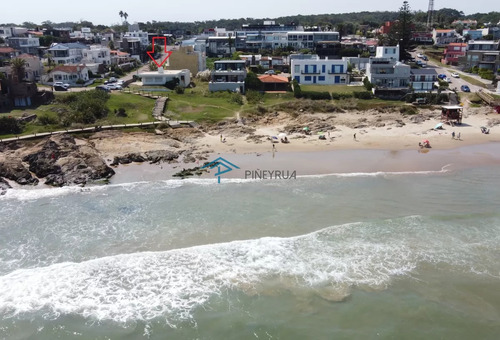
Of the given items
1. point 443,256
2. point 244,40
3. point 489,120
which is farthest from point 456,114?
point 244,40

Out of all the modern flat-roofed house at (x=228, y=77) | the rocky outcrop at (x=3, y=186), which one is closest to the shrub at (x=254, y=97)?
the modern flat-roofed house at (x=228, y=77)

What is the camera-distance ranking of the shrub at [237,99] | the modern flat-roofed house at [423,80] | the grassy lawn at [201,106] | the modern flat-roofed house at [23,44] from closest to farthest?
the grassy lawn at [201,106]
the shrub at [237,99]
the modern flat-roofed house at [423,80]
the modern flat-roofed house at [23,44]

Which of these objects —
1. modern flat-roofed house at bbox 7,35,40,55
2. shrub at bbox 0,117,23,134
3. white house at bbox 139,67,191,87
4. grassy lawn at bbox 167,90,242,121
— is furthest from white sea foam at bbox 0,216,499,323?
modern flat-roofed house at bbox 7,35,40,55

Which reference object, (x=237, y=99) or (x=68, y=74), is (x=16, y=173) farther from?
(x=68, y=74)

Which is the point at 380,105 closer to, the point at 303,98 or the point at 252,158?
the point at 303,98

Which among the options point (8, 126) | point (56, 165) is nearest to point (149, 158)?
point (56, 165)

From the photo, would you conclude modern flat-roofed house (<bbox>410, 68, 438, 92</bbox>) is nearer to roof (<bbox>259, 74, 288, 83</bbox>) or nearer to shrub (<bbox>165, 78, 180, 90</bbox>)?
roof (<bbox>259, 74, 288, 83</bbox>)

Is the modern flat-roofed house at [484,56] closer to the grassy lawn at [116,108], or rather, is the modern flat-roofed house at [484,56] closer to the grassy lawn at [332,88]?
the grassy lawn at [332,88]
